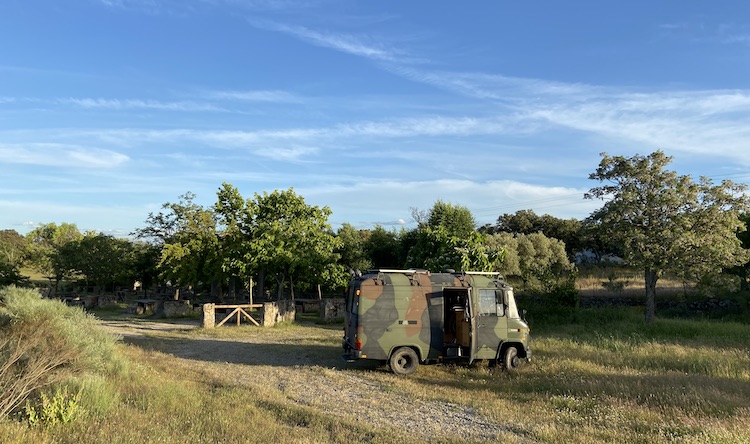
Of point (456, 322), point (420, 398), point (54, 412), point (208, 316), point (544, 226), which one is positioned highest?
point (544, 226)

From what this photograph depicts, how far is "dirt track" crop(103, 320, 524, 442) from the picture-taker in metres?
7.83

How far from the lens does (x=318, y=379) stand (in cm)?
1168

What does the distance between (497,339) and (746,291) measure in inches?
969

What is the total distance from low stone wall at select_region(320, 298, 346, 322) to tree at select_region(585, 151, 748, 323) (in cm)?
1514

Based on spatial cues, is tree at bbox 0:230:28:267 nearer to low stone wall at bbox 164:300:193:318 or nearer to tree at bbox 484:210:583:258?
low stone wall at bbox 164:300:193:318

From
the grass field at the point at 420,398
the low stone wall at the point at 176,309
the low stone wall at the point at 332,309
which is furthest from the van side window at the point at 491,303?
the low stone wall at the point at 176,309

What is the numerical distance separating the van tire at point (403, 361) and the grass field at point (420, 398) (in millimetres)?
269

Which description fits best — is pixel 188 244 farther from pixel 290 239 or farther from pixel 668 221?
pixel 668 221

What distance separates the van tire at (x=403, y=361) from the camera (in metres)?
12.5

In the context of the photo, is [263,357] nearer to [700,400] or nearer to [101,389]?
[101,389]

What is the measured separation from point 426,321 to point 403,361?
49.9 inches

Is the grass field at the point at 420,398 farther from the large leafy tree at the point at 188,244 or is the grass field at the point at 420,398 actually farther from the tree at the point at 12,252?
the tree at the point at 12,252

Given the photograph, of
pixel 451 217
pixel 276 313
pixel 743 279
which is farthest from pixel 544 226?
pixel 276 313

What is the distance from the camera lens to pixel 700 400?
28.2 ft
